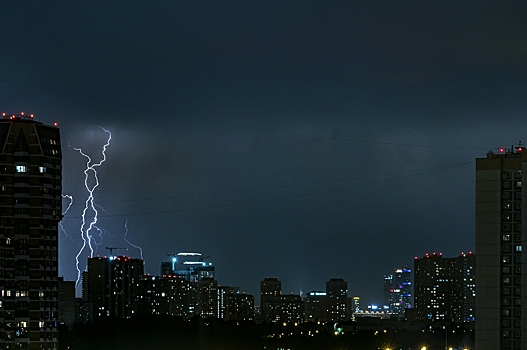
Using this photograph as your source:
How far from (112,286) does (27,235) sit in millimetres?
102989

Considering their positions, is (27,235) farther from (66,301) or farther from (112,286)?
(112,286)

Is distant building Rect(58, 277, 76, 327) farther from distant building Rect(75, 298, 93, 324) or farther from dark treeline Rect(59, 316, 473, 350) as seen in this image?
distant building Rect(75, 298, 93, 324)

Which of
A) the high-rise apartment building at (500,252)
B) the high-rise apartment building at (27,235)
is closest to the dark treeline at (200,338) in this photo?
the high-rise apartment building at (27,235)

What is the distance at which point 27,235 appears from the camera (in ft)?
201

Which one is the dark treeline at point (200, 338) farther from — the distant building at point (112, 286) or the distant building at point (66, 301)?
the distant building at point (112, 286)

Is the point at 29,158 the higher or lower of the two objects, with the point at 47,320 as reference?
higher

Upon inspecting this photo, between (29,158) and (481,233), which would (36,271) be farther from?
(481,233)

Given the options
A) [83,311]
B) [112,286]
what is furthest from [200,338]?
[112,286]

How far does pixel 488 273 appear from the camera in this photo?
199ft

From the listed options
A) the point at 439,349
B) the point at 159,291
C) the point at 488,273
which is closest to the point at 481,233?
the point at 488,273

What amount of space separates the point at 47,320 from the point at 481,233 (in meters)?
25.7

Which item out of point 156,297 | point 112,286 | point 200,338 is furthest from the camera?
point 156,297

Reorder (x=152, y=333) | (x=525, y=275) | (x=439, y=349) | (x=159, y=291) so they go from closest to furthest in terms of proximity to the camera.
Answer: (x=525, y=275)
(x=152, y=333)
(x=439, y=349)
(x=159, y=291)

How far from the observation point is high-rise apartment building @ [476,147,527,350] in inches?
2350
